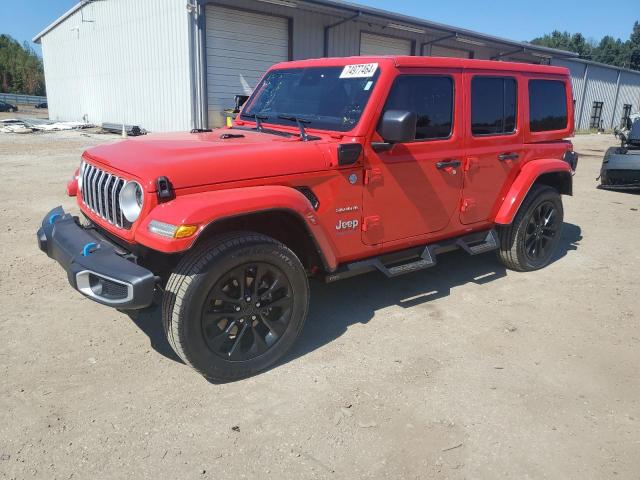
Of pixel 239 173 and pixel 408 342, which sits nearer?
pixel 239 173

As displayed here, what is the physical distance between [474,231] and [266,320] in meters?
2.42

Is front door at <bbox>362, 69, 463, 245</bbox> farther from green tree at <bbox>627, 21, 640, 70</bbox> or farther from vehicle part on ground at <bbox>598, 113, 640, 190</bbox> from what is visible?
green tree at <bbox>627, 21, 640, 70</bbox>

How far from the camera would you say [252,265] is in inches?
123

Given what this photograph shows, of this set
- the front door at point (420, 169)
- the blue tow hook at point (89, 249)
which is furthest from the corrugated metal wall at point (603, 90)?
the blue tow hook at point (89, 249)

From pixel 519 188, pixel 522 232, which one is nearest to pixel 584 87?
pixel 522 232

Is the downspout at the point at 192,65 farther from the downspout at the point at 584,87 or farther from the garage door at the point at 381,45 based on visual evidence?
the downspout at the point at 584,87

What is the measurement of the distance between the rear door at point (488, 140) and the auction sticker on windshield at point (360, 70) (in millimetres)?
939

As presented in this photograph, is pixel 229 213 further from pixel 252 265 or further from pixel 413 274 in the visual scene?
pixel 413 274

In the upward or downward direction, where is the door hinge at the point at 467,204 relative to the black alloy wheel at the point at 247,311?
upward

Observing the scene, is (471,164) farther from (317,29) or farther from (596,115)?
(596,115)

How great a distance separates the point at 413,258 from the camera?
4.26m

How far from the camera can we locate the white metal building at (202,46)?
48.7 ft

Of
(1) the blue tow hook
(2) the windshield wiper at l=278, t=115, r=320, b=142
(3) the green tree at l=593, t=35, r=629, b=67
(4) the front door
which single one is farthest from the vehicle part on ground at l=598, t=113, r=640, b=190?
(3) the green tree at l=593, t=35, r=629, b=67

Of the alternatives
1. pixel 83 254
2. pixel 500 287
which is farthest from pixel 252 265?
pixel 500 287
